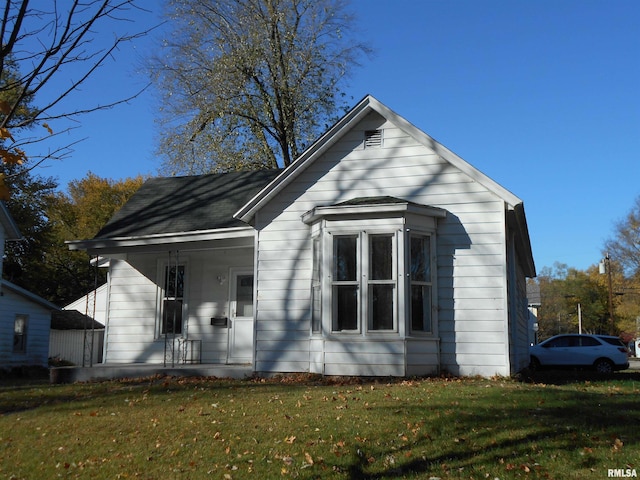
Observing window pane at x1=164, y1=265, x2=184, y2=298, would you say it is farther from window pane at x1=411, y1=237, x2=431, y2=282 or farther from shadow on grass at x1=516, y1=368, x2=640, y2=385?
shadow on grass at x1=516, y1=368, x2=640, y2=385

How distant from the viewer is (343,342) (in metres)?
12.3

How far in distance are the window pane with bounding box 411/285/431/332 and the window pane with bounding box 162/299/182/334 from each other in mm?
6083

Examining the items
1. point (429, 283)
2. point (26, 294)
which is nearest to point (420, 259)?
point (429, 283)

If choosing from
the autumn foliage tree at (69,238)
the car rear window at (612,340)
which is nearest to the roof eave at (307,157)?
the car rear window at (612,340)

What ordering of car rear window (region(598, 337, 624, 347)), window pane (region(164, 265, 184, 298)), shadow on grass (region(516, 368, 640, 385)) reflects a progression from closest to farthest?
1. shadow on grass (region(516, 368, 640, 385))
2. window pane (region(164, 265, 184, 298))
3. car rear window (region(598, 337, 624, 347))

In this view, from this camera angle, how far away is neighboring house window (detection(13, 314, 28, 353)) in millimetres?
27047

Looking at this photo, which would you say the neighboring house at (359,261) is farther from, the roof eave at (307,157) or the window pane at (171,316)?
the window pane at (171,316)

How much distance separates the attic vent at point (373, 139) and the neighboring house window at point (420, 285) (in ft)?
7.00

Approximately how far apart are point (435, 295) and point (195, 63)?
67.9ft

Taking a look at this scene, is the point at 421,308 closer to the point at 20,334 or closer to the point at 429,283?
the point at 429,283

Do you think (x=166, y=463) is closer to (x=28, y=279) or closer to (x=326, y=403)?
(x=326, y=403)

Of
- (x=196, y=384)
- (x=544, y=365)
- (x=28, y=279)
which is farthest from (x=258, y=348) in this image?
(x=28, y=279)

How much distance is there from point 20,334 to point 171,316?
14574 mm

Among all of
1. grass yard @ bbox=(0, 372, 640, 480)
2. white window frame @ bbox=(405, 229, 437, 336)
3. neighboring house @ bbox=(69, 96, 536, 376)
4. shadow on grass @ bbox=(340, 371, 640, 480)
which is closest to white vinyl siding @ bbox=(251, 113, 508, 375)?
neighboring house @ bbox=(69, 96, 536, 376)
